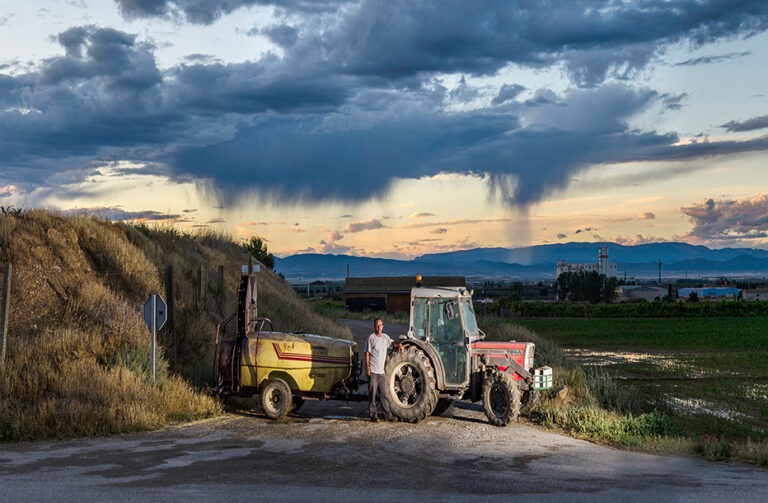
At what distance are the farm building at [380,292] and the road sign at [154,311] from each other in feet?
225

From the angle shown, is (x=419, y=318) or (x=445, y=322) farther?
(x=419, y=318)

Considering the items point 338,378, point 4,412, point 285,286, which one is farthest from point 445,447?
point 285,286

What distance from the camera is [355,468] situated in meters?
14.3

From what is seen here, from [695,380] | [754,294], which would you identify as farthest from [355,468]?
[754,294]

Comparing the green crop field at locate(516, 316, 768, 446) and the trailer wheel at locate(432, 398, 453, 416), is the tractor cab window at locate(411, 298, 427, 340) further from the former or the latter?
the green crop field at locate(516, 316, 768, 446)

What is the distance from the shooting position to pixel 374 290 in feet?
305

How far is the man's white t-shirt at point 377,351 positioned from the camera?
60.0ft

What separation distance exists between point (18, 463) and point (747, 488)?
11.8 meters

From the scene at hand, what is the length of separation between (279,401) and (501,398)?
4.95 metres

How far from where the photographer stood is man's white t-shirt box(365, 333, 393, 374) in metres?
18.3

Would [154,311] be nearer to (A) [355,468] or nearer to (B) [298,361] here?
(B) [298,361]

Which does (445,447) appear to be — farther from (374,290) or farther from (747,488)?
(374,290)

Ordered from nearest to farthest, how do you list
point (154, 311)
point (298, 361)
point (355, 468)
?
point (355, 468), point (298, 361), point (154, 311)

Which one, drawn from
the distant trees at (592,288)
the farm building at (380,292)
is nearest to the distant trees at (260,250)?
the farm building at (380,292)
